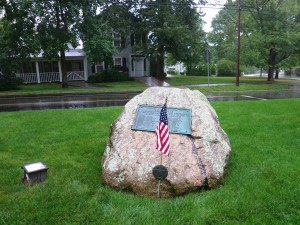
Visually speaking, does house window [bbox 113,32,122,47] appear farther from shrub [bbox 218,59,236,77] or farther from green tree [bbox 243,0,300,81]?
shrub [bbox 218,59,236,77]

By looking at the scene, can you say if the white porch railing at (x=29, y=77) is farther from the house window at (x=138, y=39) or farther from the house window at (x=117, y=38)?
the house window at (x=138, y=39)

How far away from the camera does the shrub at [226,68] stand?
42938 mm

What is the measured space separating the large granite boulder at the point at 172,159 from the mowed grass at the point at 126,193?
0.17m

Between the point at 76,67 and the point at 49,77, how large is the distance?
3.63 meters

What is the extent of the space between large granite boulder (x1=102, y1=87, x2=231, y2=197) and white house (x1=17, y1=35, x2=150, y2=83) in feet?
80.7

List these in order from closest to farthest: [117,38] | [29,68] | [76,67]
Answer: [117,38]
[29,68]
[76,67]

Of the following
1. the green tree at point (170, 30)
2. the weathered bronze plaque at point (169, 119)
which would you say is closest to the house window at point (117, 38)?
the green tree at point (170, 30)

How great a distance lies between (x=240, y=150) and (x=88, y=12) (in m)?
17.9

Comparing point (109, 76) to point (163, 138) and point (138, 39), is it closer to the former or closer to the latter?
point (138, 39)

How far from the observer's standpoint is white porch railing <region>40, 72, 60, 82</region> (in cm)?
3048

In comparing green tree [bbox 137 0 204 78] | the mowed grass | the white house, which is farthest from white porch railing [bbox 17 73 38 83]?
the mowed grass

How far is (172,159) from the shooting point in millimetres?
4242

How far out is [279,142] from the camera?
6441mm

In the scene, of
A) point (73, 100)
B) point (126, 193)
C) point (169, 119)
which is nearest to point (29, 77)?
point (73, 100)
